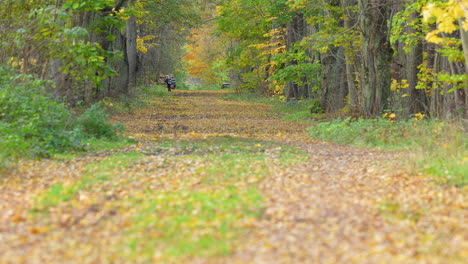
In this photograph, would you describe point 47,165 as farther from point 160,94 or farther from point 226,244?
point 160,94

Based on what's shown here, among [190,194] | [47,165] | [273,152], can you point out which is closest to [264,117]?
[273,152]

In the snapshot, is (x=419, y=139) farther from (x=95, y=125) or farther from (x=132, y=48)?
(x=132, y=48)

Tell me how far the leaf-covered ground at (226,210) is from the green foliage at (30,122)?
497 mm

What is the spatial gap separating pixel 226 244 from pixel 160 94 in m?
36.7

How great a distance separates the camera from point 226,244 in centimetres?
566

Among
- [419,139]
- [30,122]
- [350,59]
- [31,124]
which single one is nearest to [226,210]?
[31,124]

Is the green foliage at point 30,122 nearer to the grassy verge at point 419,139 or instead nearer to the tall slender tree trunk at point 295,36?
the grassy verge at point 419,139

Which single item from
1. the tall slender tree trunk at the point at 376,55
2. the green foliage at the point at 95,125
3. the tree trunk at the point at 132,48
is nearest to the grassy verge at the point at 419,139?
the tall slender tree trunk at the point at 376,55

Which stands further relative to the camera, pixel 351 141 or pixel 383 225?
pixel 351 141

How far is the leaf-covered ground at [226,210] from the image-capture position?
5.46 meters

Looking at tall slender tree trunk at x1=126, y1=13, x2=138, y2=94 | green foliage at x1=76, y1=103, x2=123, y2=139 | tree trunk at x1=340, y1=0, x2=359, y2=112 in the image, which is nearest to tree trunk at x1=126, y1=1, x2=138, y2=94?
tall slender tree trunk at x1=126, y1=13, x2=138, y2=94

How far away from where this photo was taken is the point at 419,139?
37.2 ft

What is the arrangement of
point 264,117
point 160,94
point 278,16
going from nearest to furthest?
point 264,117
point 278,16
point 160,94

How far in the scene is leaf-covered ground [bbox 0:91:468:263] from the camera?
5.46 metres
